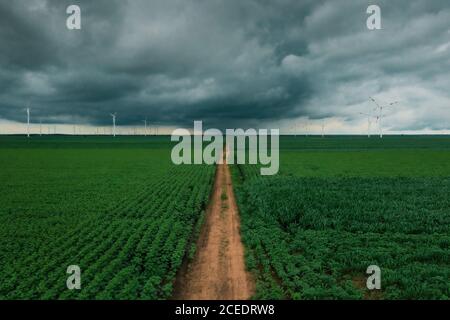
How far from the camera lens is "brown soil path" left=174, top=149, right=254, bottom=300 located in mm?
10914

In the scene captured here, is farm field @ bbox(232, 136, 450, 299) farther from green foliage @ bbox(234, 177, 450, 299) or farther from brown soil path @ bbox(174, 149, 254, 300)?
brown soil path @ bbox(174, 149, 254, 300)

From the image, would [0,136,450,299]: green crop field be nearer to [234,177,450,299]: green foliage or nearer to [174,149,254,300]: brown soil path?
[234,177,450,299]: green foliage

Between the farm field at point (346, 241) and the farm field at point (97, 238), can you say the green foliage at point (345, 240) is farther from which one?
the farm field at point (97, 238)

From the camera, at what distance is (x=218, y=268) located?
12891 mm

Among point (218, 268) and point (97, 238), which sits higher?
point (97, 238)

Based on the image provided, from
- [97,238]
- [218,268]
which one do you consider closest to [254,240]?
[218,268]

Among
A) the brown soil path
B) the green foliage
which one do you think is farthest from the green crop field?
the brown soil path

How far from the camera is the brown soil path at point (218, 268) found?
10.9 m

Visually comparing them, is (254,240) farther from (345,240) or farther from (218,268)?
(345,240)

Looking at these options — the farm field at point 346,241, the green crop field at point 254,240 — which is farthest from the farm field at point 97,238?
the farm field at point 346,241

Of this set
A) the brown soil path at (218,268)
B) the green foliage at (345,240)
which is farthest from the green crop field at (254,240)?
the brown soil path at (218,268)

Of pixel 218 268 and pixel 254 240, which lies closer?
pixel 218 268

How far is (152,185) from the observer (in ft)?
111
